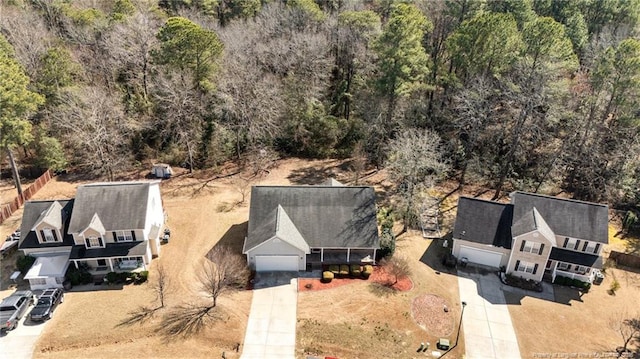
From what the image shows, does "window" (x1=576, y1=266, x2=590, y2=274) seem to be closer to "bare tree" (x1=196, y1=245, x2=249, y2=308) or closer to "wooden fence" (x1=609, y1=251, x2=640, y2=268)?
"wooden fence" (x1=609, y1=251, x2=640, y2=268)

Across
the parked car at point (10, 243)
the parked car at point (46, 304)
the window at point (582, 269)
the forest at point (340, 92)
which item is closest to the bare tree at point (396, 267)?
the forest at point (340, 92)

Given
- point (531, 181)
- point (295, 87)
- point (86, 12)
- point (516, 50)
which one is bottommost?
point (531, 181)

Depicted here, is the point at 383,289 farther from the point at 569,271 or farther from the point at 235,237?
the point at 569,271

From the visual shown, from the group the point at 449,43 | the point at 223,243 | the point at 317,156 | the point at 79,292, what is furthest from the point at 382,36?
the point at 79,292

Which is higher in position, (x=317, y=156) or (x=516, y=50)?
(x=516, y=50)

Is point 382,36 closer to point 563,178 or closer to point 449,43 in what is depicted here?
point 449,43

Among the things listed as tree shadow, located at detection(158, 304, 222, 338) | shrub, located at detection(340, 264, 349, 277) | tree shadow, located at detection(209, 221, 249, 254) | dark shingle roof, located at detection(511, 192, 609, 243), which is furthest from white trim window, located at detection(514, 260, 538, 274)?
tree shadow, located at detection(158, 304, 222, 338)
